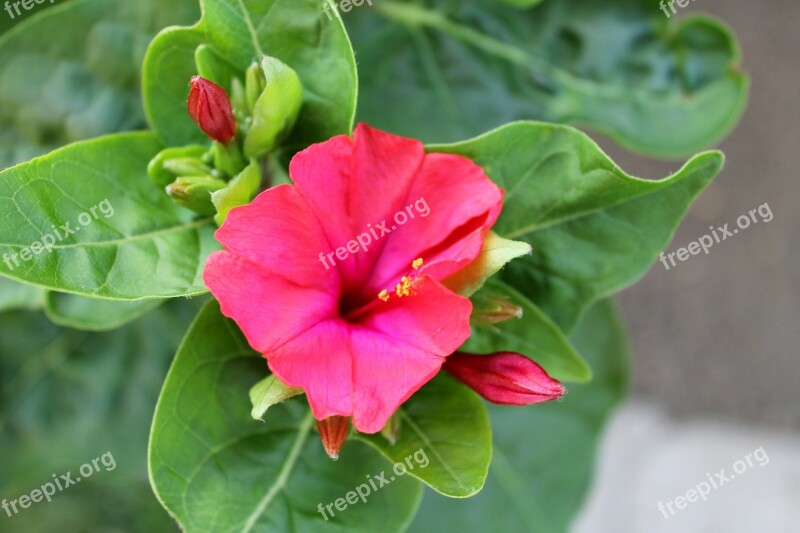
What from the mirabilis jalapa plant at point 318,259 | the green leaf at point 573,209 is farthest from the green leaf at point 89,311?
the green leaf at point 573,209

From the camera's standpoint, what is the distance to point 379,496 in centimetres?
77

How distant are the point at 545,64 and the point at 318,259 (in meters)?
0.52

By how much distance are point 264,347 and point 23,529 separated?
710 mm

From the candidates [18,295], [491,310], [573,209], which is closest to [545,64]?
[573,209]

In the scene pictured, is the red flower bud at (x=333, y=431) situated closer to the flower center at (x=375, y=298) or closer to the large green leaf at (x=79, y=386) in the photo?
the flower center at (x=375, y=298)

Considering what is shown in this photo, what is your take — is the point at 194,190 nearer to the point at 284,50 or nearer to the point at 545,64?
the point at 284,50

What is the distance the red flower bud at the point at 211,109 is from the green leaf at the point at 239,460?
148 millimetres

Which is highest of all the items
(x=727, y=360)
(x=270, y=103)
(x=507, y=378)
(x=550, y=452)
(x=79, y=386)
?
(x=270, y=103)

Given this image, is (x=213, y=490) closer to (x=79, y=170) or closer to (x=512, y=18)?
(x=79, y=170)

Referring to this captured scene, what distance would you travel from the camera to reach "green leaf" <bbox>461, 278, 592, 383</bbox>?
0.76 meters

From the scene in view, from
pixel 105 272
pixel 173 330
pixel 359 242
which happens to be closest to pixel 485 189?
pixel 359 242

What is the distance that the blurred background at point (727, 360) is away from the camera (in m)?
1.72

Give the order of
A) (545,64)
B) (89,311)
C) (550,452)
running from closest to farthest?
1. (89,311)
2. (545,64)
3. (550,452)

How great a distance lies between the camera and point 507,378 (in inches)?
25.7
